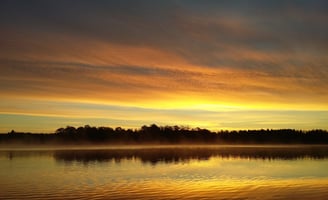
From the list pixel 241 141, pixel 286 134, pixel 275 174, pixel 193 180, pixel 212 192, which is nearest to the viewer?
pixel 212 192

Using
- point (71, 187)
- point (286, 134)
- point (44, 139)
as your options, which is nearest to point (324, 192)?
point (71, 187)

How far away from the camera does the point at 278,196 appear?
21656 millimetres

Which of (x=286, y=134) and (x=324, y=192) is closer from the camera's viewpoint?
(x=324, y=192)

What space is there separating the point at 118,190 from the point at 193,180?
6.40 metres

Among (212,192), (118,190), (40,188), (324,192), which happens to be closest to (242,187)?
(212,192)

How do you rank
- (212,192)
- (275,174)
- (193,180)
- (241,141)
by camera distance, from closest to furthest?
(212,192) < (193,180) < (275,174) < (241,141)

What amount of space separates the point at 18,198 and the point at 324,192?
1562 centimetres

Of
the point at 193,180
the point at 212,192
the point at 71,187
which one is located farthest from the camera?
the point at 193,180

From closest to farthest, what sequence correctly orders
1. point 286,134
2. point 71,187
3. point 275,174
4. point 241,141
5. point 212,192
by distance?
point 212,192, point 71,187, point 275,174, point 286,134, point 241,141

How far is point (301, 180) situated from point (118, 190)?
41.2ft

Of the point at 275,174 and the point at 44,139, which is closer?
the point at 275,174

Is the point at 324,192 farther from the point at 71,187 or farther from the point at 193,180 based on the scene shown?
the point at 71,187

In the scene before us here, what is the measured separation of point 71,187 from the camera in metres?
24.3

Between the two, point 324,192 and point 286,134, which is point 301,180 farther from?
point 286,134
